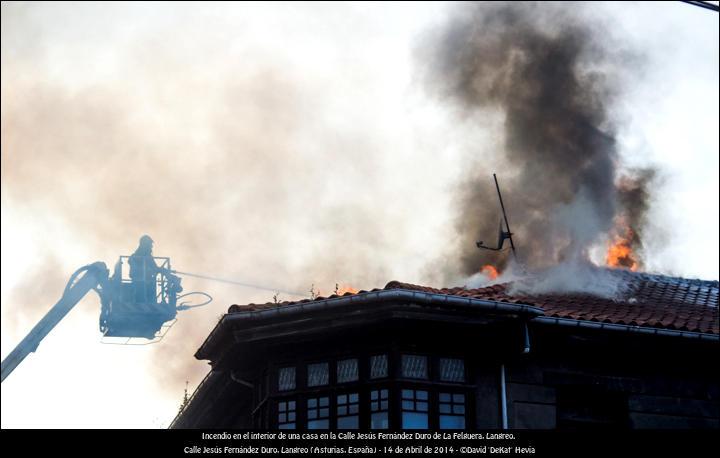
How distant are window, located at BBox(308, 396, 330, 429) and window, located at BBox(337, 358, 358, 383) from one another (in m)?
0.49

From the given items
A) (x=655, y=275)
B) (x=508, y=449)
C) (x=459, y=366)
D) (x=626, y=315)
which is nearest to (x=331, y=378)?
(x=459, y=366)

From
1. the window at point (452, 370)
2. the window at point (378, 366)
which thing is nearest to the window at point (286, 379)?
the window at point (378, 366)

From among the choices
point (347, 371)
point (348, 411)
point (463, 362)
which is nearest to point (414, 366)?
point (463, 362)

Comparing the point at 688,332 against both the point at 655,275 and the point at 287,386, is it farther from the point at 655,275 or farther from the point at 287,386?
the point at 287,386

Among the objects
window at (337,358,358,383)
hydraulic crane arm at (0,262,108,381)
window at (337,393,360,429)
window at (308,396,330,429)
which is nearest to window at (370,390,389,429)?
window at (337,393,360,429)

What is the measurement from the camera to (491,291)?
2498 cm

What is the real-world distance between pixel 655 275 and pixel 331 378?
10.2 meters

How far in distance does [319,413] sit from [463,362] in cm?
292

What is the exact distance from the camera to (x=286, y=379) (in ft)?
75.4

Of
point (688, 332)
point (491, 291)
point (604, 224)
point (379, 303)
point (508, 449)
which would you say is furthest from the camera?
point (604, 224)

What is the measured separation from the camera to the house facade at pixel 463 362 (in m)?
21.9

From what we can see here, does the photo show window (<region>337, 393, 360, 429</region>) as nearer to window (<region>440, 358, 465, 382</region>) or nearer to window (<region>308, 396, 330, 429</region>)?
window (<region>308, 396, 330, 429</region>)

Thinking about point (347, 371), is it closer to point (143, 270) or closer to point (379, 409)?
point (379, 409)
